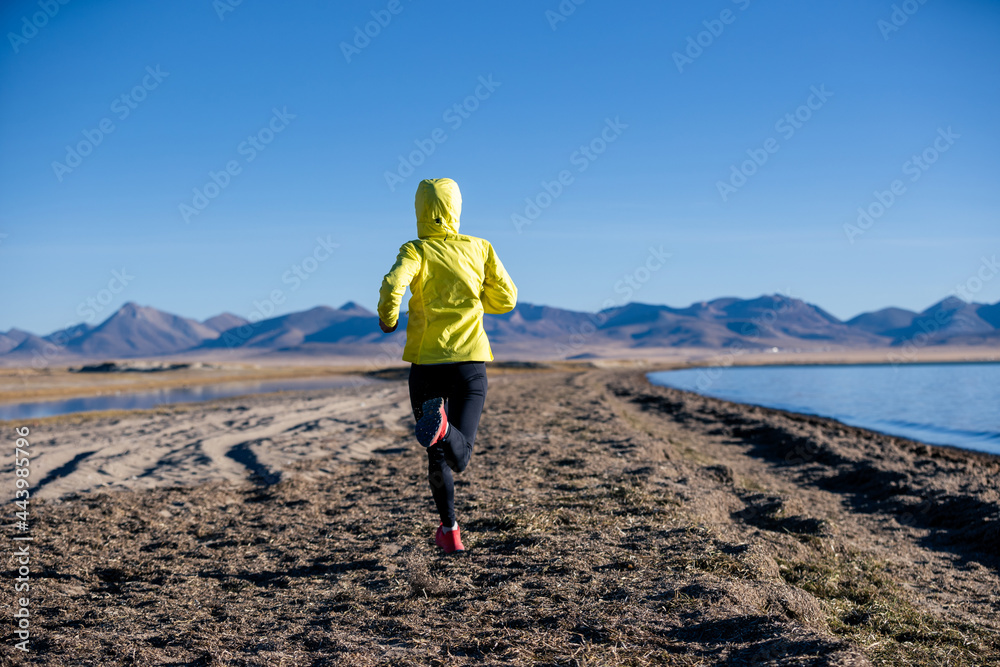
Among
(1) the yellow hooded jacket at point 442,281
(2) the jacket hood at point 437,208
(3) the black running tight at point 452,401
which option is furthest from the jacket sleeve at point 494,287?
(3) the black running tight at point 452,401

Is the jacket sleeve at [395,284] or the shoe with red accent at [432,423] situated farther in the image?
the shoe with red accent at [432,423]

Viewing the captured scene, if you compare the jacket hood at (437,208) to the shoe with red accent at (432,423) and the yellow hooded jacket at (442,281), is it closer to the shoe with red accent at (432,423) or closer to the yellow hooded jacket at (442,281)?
the yellow hooded jacket at (442,281)

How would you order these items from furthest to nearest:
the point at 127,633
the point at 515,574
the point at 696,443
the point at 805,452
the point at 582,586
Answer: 1. the point at 696,443
2. the point at 805,452
3. the point at 515,574
4. the point at 582,586
5. the point at 127,633

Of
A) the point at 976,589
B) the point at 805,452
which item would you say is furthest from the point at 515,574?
the point at 805,452

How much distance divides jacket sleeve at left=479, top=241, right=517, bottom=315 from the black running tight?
16.5 inches

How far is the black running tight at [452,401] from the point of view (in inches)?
162

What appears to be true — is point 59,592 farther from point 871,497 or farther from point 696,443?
point 696,443

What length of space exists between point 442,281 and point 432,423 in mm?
886

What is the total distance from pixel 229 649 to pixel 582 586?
6.27 feet

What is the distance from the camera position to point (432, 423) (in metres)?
3.91

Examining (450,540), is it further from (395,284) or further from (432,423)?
(395,284)

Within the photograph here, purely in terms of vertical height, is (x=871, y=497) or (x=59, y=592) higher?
(x=59, y=592)

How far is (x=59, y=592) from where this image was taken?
4.21m

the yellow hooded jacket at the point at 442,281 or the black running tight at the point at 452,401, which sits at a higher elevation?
the yellow hooded jacket at the point at 442,281
